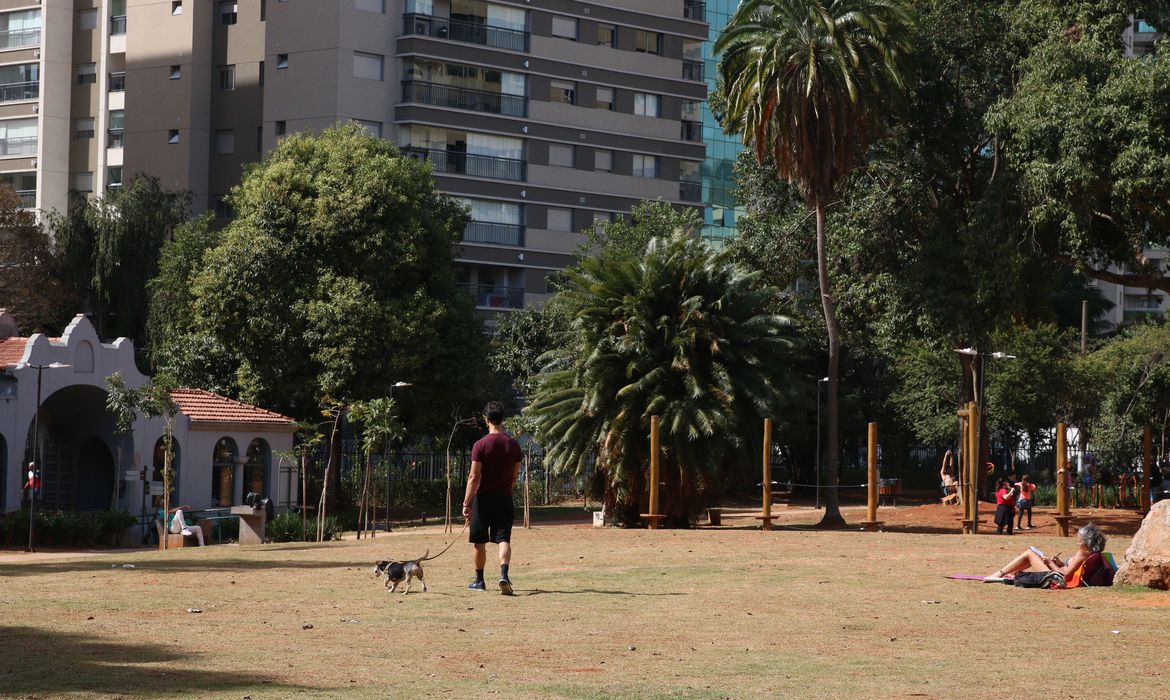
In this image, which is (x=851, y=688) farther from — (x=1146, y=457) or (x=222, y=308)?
(x=222, y=308)

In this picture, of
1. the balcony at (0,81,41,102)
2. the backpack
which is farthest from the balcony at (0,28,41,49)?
the backpack

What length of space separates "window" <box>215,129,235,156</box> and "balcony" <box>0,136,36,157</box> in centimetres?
1181

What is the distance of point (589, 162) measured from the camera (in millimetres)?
80500

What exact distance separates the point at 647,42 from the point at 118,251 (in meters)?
31.5

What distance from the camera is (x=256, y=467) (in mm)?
46844

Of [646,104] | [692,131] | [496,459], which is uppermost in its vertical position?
[646,104]

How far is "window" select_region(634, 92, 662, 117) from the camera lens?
82.1 meters

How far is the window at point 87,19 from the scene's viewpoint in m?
81.8

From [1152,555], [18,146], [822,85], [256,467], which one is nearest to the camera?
[1152,555]

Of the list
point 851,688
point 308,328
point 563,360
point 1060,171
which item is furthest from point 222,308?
point 851,688

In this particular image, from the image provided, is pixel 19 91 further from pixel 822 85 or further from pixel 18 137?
pixel 822 85

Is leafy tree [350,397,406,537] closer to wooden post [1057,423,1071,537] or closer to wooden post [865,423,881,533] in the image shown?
wooden post [865,423,881,533]

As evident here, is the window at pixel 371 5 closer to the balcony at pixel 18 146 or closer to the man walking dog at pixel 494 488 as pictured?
the balcony at pixel 18 146

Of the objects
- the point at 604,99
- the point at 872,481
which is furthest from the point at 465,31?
the point at 872,481
